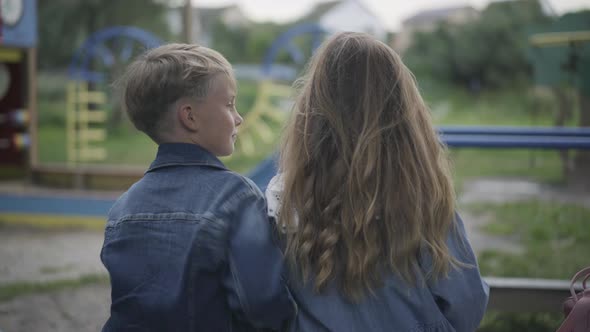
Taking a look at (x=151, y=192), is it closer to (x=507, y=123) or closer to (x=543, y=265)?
(x=543, y=265)

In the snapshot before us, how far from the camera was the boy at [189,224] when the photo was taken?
1.38 metres

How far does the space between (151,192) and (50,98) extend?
19.4 meters

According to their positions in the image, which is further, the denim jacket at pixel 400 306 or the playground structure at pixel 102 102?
the playground structure at pixel 102 102

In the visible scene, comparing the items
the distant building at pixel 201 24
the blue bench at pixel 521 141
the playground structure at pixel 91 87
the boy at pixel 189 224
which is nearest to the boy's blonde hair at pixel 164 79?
the boy at pixel 189 224

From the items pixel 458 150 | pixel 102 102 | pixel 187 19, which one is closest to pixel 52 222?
pixel 187 19

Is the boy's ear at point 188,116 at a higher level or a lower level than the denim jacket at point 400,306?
higher

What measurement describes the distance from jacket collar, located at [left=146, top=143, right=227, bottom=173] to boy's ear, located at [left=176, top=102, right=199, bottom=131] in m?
0.04

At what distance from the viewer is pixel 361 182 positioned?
4.59 feet

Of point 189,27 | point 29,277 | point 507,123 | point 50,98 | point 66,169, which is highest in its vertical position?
point 189,27

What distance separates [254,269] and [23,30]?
613cm

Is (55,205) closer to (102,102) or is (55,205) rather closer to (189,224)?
(102,102)

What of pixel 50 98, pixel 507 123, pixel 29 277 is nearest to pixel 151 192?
pixel 29 277

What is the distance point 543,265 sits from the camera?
3920mm

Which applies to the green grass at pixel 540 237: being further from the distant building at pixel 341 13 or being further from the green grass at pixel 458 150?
the distant building at pixel 341 13
